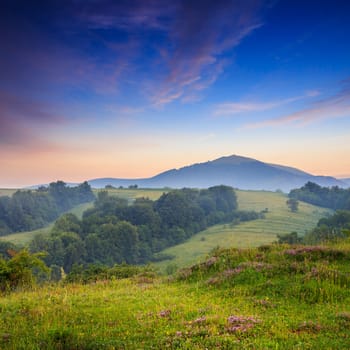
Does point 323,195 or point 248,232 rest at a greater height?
point 323,195

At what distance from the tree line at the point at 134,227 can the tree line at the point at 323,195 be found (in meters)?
49.1

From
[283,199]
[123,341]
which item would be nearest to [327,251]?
[123,341]

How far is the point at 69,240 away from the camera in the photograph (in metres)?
96.0

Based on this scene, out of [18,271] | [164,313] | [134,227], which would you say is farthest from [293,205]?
[164,313]

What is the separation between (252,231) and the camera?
120750mm

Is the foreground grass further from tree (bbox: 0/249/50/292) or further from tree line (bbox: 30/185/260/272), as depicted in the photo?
tree line (bbox: 30/185/260/272)

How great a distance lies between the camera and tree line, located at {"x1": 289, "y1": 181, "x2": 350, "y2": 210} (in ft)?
546

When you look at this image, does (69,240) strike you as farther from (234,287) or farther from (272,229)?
(234,287)

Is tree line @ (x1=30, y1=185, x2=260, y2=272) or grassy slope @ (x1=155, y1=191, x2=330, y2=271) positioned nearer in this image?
tree line @ (x1=30, y1=185, x2=260, y2=272)

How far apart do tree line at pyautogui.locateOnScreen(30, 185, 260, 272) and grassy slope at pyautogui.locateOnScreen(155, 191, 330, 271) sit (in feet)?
26.2

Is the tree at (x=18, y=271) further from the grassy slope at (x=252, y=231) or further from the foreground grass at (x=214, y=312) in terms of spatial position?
the grassy slope at (x=252, y=231)

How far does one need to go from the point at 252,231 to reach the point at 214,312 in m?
118

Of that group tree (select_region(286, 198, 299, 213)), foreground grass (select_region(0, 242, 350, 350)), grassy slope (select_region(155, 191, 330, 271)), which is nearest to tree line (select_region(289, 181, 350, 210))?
grassy slope (select_region(155, 191, 330, 271))

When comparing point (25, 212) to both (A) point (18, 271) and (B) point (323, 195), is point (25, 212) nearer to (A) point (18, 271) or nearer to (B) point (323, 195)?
(A) point (18, 271)
